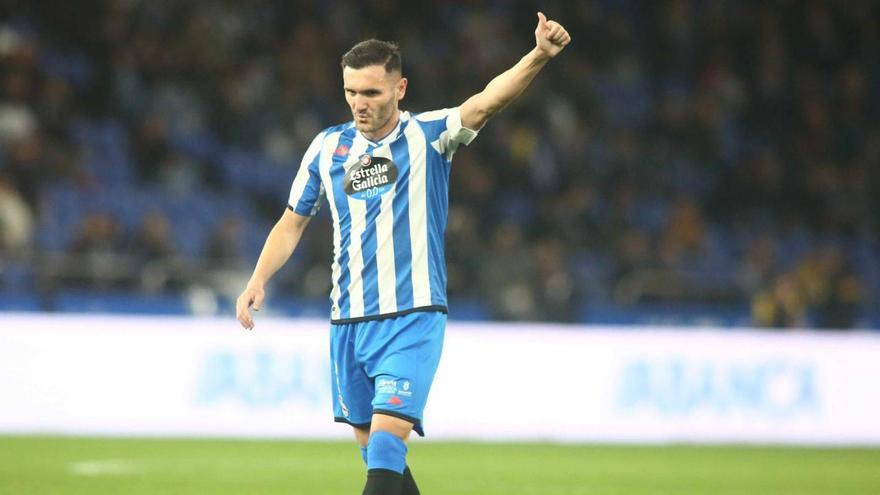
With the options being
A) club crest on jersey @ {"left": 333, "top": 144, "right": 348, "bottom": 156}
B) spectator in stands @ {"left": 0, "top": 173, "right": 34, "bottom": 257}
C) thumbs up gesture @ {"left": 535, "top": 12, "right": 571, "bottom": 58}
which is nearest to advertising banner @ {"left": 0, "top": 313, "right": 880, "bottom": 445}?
spectator in stands @ {"left": 0, "top": 173, "right": 34, "bottom": 257}

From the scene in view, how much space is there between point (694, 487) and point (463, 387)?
4.38 m

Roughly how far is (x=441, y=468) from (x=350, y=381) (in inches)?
198

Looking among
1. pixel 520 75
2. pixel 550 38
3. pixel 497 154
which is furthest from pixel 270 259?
pixel 497 154

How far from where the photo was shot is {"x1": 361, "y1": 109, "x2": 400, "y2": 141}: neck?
217 inches

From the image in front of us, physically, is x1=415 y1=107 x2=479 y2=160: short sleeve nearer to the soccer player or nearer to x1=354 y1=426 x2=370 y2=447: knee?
the soccer player

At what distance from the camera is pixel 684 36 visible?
2061cm

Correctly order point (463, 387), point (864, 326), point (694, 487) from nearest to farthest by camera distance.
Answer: point (694, 487) < point (463, 387) < point (864, 326)

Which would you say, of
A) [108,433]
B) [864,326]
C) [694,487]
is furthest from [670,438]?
[108,433]

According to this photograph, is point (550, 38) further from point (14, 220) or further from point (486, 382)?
point (14, 220)

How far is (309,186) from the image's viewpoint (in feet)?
18.9

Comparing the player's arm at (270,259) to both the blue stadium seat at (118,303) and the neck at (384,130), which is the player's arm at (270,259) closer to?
the neck at (384,130)

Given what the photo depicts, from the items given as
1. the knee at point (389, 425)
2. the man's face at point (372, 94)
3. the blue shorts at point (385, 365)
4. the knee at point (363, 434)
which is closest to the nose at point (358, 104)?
the man's face at point (372, 94)

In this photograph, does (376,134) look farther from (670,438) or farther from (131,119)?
(131,119)

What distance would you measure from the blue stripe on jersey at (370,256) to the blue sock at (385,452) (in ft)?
1.78
